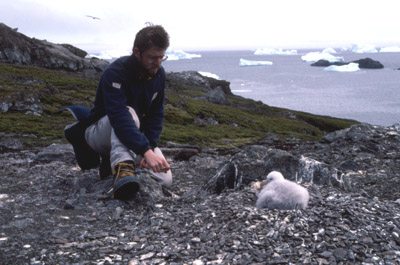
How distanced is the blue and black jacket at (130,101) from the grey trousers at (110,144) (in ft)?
0.59

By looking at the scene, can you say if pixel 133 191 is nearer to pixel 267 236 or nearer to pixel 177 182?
pixel 267 236

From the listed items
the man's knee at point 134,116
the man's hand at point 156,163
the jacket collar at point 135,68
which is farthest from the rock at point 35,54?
the man's hand at point 156,163

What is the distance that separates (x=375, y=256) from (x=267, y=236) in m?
1.52

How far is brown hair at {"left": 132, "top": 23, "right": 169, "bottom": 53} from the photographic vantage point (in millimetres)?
6793

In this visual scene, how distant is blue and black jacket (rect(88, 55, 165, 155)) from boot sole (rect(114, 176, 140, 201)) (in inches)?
20.9

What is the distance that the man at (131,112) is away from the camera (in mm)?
6848

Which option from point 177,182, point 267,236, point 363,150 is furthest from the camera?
point 363,150

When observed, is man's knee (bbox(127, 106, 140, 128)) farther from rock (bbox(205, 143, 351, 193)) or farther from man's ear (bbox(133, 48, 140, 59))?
rock (bbox(205, 143, 351, 193))

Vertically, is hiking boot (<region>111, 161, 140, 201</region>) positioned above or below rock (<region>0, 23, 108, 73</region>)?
below

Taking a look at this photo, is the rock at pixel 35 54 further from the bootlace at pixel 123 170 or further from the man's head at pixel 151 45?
the bootlace at pixel 123 170

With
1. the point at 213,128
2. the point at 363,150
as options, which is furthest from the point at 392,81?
the point at 363,150

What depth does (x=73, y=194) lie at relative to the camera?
28.0ft

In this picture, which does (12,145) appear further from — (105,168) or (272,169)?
(272,169)

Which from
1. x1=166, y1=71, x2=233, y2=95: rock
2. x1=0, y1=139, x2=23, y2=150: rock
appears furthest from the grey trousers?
x1=166, y1=71, x2=233, y2=95: rock
